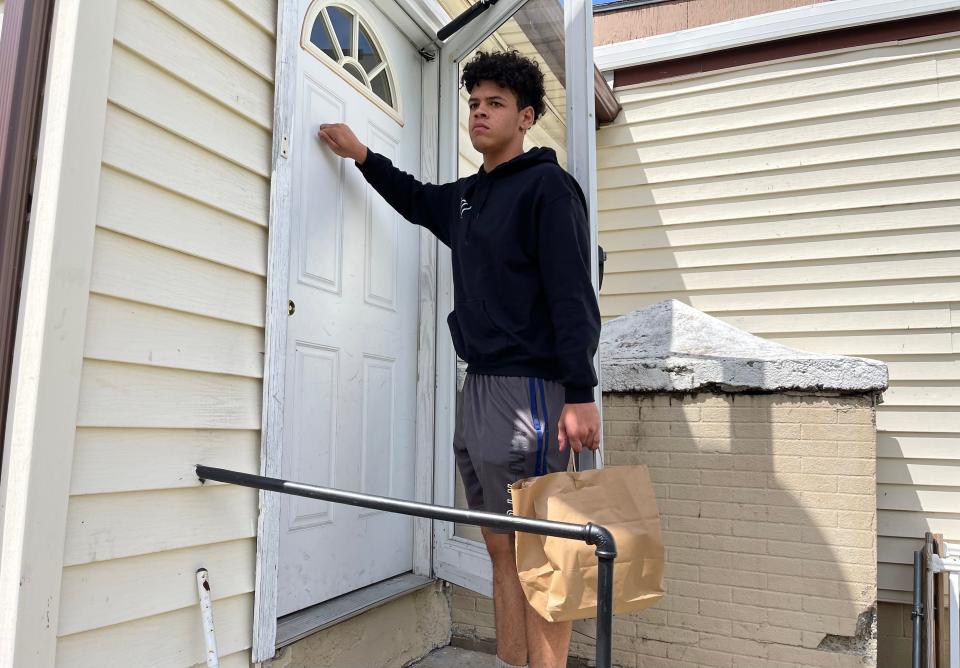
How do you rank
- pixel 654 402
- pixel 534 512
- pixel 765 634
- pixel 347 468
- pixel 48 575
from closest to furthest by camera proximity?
pixel 48 575 < pixel 534 512 < pixel 347 468 < pixel 765 634 < pixel 654 402

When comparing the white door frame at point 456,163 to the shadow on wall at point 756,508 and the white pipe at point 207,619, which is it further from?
the white pipe at point 207,619

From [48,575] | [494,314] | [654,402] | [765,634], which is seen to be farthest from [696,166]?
[48,575]

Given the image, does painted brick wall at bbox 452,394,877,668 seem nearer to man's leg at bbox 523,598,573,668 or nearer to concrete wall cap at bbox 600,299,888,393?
concrete wall cap at bbox 600,299,888,393

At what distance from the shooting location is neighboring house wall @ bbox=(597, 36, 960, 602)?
15.1ft

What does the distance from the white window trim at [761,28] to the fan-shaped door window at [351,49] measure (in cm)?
337

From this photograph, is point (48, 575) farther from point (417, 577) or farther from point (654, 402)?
point (654, 402)

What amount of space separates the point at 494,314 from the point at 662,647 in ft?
6.49

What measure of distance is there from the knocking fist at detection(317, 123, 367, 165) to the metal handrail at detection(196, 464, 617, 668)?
1.21 meters

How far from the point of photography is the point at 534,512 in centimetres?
166

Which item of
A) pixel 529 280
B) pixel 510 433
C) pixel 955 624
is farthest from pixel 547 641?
pixel 955 624

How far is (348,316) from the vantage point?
249 cm

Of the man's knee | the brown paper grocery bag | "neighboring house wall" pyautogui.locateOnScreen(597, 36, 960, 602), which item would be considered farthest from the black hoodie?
"neighboring house wall" pyautogui.locateOnScreen(597, 36, 960, 602)

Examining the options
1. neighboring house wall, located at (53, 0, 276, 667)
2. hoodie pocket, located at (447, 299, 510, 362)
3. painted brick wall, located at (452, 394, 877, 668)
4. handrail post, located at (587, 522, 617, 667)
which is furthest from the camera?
painted brick wall, located at (452, 394, 877, 668)

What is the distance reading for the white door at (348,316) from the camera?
224 centimetres
